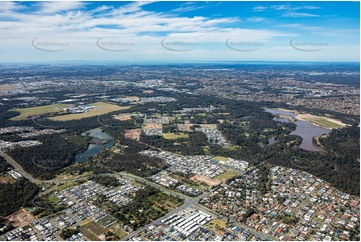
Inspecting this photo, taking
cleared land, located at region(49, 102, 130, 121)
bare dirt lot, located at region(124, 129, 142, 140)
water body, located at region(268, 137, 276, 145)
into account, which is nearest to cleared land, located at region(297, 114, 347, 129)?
water body, located at region(268, 137, 276, 145)

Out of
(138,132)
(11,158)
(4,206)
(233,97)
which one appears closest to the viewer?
(4,206)

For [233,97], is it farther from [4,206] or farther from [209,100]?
[4,206]

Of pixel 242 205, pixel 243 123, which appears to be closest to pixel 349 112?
pixel 243 123

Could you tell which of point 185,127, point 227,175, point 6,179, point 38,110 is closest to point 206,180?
point 227,175

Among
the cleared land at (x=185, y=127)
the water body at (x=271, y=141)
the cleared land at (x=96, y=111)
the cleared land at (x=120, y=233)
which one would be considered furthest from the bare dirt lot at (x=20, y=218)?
the cleared land at (x=96, y=111)

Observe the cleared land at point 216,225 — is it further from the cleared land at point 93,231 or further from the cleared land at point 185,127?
the cleared land at point 185,127
